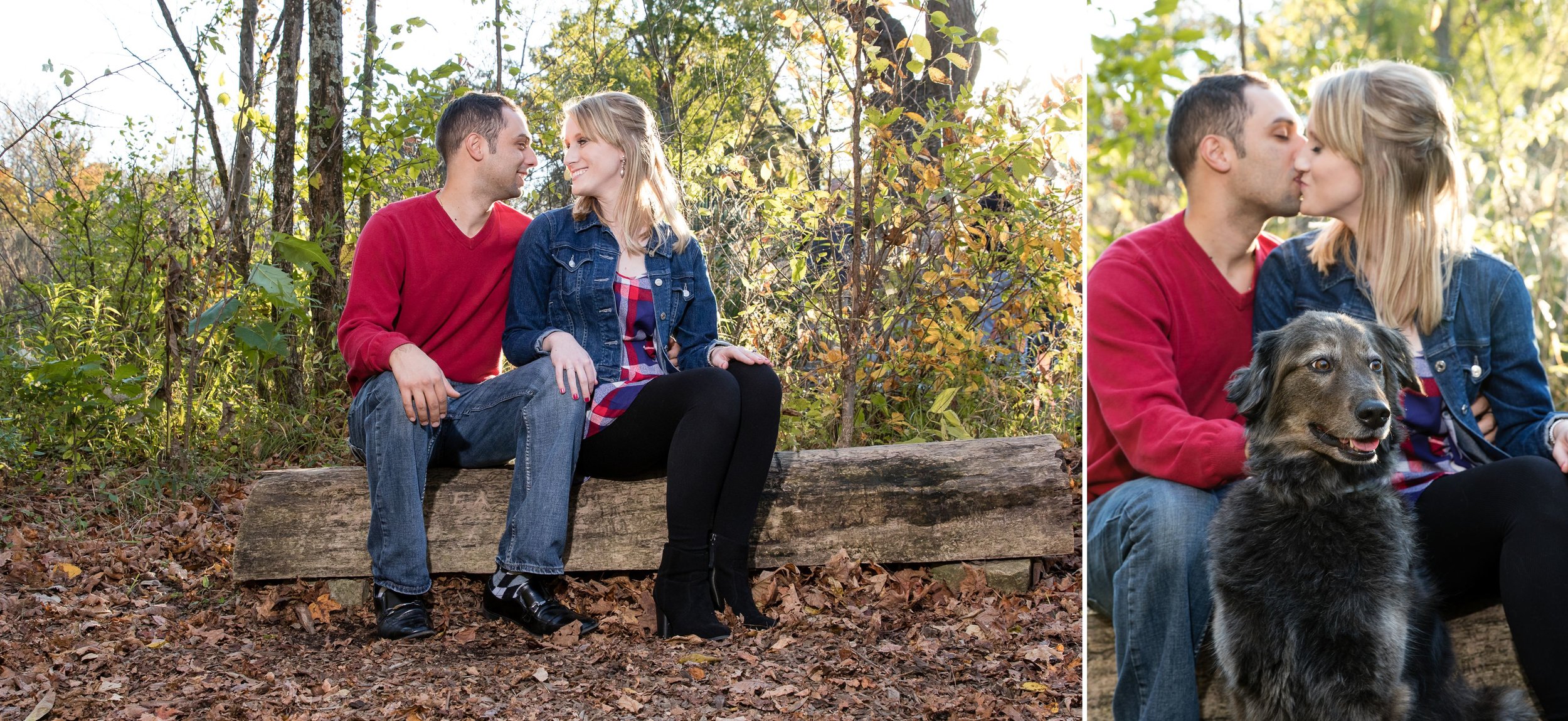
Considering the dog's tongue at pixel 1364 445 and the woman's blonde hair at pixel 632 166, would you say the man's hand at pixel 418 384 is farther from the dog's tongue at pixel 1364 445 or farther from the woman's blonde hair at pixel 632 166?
the dog's tongue at pixel 1364 445

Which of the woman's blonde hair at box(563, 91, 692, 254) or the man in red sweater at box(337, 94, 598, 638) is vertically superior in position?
the woman's blonde hair at box(563, 91, 692, 254)

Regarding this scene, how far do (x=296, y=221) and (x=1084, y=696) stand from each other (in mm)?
5478

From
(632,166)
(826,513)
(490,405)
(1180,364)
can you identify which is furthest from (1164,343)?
(490,405)

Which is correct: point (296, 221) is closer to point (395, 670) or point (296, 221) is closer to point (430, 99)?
point (430, 99)

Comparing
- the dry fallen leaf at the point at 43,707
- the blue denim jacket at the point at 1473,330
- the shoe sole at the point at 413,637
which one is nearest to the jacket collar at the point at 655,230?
the shoe sole at the point at 413,637

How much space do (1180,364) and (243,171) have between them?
17.4ft

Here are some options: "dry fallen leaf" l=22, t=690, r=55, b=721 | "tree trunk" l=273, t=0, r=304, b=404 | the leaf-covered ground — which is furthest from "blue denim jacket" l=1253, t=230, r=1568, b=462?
"tree trunk" l=273, t=0, r=304, b=404

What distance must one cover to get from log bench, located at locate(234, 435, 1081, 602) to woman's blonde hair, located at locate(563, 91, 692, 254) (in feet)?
2.78

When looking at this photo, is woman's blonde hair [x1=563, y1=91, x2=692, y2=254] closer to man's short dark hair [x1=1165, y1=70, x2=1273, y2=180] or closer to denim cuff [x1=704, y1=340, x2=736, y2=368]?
denim cuff [x1=704, y1=340, x2=736, y2=368]

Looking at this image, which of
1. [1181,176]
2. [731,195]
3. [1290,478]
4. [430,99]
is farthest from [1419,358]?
[430,99]

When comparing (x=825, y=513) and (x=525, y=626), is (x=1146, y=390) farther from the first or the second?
(x=525, y=626)

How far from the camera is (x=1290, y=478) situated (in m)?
1.69

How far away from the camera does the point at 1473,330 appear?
175 centimetres

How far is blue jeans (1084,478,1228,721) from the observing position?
1.78 meters
